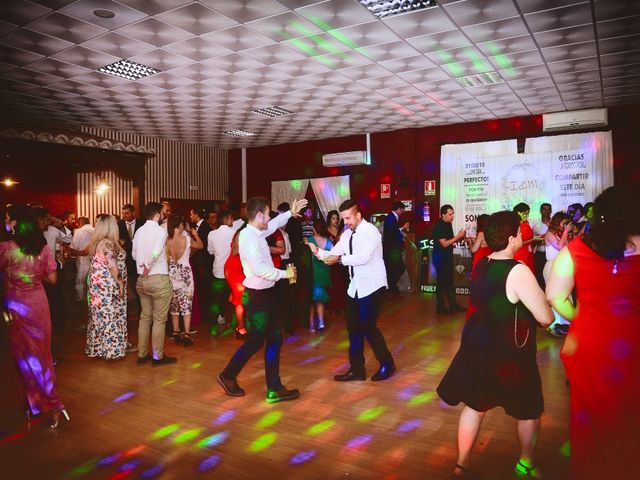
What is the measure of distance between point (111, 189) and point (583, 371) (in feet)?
32.4

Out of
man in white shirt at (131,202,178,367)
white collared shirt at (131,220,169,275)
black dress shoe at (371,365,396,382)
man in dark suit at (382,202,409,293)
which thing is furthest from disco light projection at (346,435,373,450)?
man in dark suit at (382,202,409,293)

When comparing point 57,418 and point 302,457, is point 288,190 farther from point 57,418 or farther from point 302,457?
point 302,457

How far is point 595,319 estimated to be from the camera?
1846 millimetres

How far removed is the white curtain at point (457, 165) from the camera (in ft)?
29.8

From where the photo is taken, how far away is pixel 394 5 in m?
4.29

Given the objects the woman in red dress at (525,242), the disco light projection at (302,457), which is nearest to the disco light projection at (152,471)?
the disco light projection at (302,457)

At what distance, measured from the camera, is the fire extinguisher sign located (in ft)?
31.7

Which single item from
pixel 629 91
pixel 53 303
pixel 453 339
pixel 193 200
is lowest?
pixel 453 339

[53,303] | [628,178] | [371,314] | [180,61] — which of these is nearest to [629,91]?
[628,178]

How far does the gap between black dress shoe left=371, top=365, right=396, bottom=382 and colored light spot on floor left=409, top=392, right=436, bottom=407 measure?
435 mm

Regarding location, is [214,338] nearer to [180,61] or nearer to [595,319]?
[180,61]

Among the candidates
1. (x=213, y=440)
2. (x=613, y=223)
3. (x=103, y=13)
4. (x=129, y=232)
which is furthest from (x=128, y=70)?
(x=613, y=223)

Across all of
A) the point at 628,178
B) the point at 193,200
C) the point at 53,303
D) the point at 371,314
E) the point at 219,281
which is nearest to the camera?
the point at 371,314

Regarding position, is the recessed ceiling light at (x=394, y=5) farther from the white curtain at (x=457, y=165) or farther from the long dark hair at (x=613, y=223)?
the white curtain at (x=457, y=165)
